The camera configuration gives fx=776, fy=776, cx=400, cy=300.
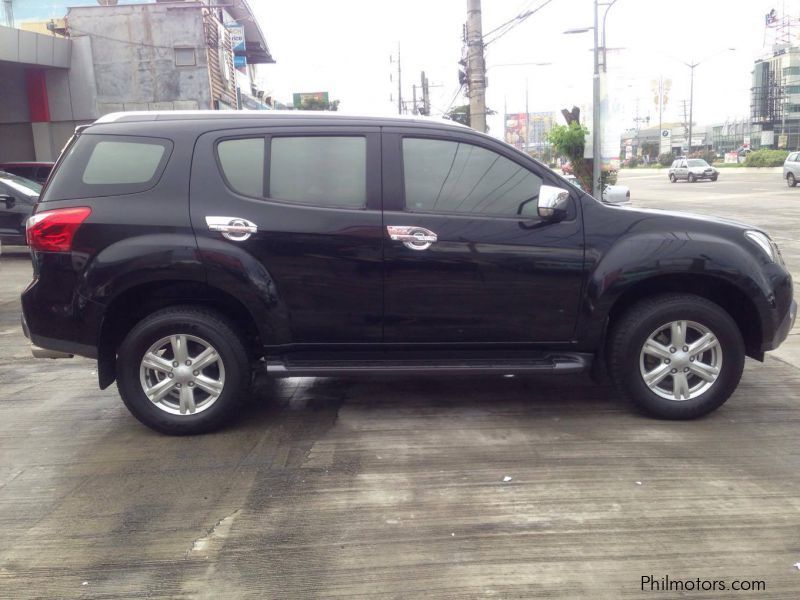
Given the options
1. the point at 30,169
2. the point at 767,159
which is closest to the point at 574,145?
the point at 30,169

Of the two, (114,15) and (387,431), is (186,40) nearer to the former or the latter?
(114,15)

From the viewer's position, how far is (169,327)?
15.6 feet

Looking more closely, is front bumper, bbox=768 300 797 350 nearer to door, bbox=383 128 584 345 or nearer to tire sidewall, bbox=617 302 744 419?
tire sidewall, bbox=617 302 744 419

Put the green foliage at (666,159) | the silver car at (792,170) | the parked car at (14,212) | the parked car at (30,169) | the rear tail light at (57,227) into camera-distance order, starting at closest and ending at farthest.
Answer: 1. the rear tail light at (57,227)
2. the parked car at (14,212)
3. the parked car at (30,169)
4. the silver car at (792,170)
5. the green foliage at (666,159)

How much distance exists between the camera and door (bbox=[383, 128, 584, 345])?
4.79m

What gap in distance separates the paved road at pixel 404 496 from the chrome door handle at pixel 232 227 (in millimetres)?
1271

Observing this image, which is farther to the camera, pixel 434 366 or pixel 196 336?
pixel 434 366

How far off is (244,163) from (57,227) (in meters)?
1.17

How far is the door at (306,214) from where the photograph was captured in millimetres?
4715

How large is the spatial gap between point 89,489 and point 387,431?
178cm

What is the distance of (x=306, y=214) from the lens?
4.74 m

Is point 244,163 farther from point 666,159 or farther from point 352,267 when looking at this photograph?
point 666,159

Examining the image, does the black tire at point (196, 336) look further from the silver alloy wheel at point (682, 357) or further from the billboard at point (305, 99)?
the billboard at point (305, 99)

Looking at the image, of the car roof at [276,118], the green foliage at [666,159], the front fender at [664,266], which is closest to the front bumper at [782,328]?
the front fender at [664,266]
